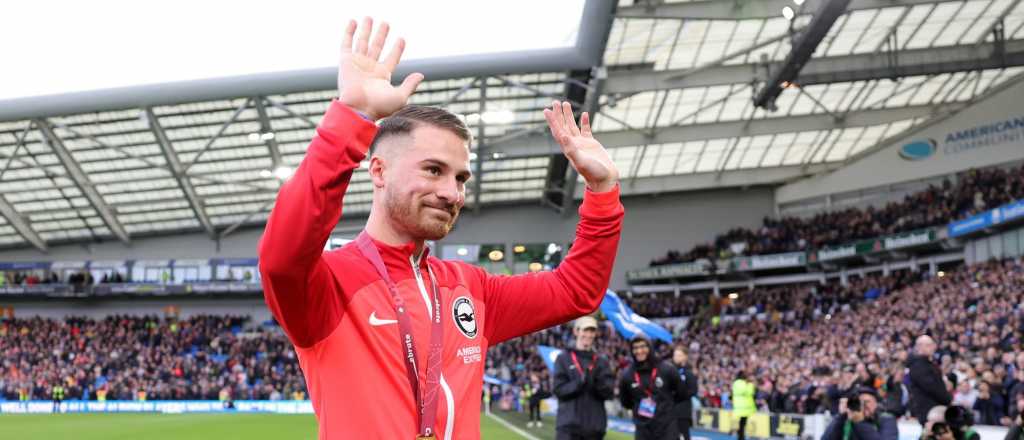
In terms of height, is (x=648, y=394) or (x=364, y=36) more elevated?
(x=364, y=36)

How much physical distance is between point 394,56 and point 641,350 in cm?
836

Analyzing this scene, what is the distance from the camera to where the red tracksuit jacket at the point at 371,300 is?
6.61ft

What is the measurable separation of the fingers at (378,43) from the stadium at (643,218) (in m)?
7.44

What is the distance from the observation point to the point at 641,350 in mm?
10328

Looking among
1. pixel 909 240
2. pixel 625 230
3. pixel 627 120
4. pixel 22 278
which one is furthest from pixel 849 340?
pixel 22 278

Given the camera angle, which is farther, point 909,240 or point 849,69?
point 909,240

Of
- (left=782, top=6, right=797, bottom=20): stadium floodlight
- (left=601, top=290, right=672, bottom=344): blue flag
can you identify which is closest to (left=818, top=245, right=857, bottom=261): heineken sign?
(left=782, top=6, right=797, bottom=20): stadium floodlight

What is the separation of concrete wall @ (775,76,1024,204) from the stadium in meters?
0.12

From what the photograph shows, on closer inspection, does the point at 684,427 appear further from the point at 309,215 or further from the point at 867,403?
the point at 309,215

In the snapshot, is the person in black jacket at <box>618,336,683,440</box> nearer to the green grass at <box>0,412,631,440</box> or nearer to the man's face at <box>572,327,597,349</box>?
the man's face at <box>572,327,597,349</box>

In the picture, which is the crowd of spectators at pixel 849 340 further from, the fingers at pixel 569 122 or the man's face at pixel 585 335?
the fingers at pixel 569 122

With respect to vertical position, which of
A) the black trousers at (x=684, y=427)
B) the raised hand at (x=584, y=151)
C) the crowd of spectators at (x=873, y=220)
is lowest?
the black trousers at (x=684, y=427)

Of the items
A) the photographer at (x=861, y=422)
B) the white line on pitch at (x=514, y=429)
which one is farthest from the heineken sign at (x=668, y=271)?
the photographer at (x=861, y=422)

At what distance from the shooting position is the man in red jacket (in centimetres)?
203
